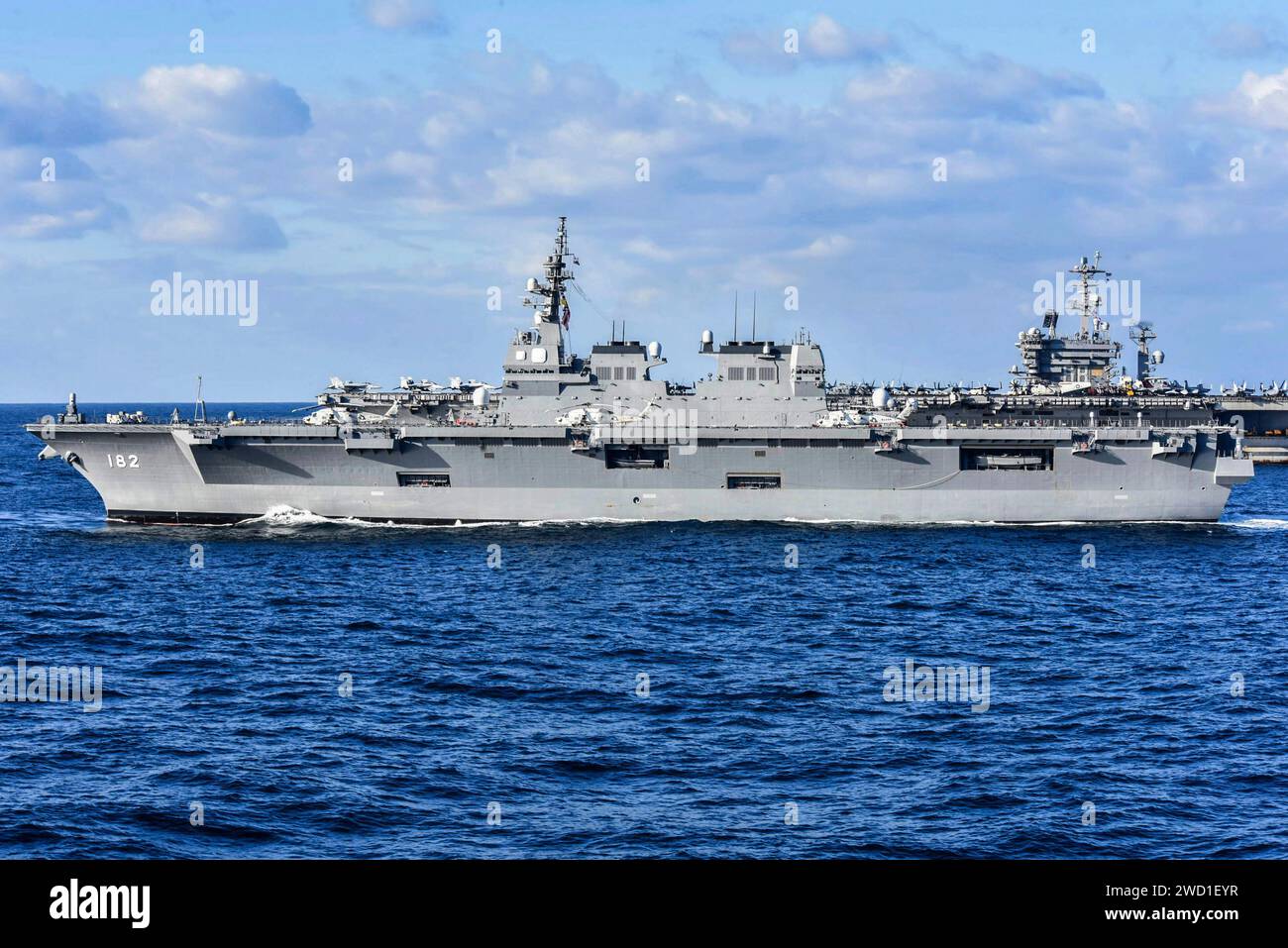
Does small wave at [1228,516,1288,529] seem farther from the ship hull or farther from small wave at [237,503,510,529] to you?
small wave at [237,503,510,529]

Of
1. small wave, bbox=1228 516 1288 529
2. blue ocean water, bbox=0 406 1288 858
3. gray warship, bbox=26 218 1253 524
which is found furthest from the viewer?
small wave, bbox=1228 516 1288 529

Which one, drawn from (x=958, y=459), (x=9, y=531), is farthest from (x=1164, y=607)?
(x=9, y=531)

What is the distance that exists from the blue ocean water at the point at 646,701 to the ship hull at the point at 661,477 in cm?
269

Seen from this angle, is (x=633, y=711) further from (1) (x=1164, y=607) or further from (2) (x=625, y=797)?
(1) (x=1164, y=607)

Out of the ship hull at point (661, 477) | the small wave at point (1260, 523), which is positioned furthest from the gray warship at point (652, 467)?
the small wave at point (1260, 523)

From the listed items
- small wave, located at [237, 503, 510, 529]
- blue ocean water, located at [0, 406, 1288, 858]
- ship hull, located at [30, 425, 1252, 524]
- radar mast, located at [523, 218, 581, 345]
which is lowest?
blue ocean water, located at [0, 406, 1288, 858]

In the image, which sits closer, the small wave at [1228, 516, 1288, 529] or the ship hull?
the ship hull

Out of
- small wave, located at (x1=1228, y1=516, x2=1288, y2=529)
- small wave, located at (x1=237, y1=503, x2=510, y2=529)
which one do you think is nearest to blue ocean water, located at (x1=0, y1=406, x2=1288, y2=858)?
small wave, located at (x1=237, y1=503, x2=510, y2=529)

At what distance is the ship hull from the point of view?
37.6 m

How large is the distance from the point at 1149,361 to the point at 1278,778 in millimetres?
51881

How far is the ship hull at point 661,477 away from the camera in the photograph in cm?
3762

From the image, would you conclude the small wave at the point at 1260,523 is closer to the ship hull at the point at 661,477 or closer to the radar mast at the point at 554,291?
the ship hull at the point at 661,477

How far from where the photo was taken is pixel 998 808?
14328 mm

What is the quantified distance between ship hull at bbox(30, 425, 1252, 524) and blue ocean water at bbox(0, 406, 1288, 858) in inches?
106
